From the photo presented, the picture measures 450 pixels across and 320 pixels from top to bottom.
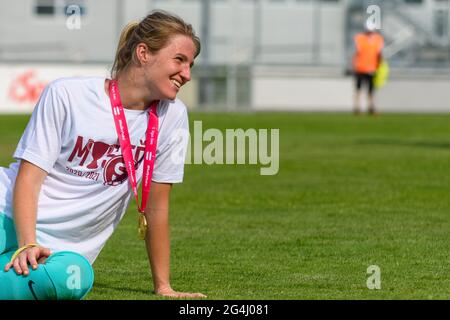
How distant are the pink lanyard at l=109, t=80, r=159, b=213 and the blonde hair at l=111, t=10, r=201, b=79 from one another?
167mm

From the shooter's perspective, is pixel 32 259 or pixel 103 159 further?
pixel 103 159

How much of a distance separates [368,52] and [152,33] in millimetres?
31030

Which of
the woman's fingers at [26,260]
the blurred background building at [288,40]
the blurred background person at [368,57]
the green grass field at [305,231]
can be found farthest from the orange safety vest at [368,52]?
the woman's fingers at [26,260]

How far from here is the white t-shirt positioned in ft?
21.1

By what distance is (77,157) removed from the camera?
6535mm

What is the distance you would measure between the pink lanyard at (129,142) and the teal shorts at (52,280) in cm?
53
